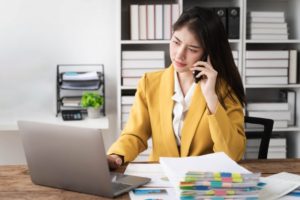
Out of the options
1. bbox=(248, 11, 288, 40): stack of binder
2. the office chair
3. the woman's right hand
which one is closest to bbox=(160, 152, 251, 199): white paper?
the woman's right hand

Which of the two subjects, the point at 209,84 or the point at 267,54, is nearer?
the point at 209,84

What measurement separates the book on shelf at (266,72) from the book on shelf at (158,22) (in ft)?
2.29

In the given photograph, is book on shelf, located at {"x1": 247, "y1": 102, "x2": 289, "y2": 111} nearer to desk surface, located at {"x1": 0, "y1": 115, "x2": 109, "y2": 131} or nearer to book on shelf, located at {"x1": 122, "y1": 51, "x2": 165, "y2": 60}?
book on shelf, located at {"x1": 122, "y1": 51, "x2": 165, "y2": 60}

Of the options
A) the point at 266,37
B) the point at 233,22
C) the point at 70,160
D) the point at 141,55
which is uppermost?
the point at 233,22

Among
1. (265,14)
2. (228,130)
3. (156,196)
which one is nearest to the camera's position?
(156,196)

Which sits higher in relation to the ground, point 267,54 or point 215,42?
point 215,42

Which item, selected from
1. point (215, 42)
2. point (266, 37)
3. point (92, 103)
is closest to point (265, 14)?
point (266, 37)

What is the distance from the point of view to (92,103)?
3322 millimetres

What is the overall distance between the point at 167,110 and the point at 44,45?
1776 mm

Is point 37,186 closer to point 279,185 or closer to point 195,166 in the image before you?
point 195,166

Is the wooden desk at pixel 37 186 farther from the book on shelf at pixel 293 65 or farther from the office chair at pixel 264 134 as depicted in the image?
the book on shelf at pixel 293 65

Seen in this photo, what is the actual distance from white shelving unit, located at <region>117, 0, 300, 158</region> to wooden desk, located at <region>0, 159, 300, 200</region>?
1658 mm

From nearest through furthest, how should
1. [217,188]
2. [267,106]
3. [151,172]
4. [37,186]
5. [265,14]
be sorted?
1. [217,188]
2. [37,186]
3. [151,172]
4. [265,14]
5. [267,106]

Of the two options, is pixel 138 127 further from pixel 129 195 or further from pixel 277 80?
pixel 277 80
